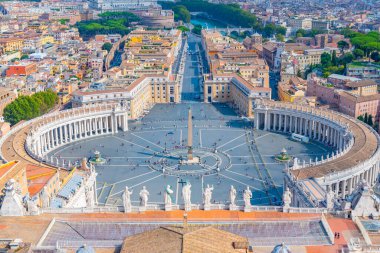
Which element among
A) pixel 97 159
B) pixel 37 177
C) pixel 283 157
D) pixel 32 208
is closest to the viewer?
pixel 32 208

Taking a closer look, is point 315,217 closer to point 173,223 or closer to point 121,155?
point 173,223

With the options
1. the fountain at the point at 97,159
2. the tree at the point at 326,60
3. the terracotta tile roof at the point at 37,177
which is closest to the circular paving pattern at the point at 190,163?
the fountain at the point at 97,159

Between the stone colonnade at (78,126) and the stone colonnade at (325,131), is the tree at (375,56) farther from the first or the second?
the stone colonnade at (78,126)

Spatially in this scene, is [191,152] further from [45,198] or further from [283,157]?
[45,198]

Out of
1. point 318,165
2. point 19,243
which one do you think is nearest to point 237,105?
point 318,165

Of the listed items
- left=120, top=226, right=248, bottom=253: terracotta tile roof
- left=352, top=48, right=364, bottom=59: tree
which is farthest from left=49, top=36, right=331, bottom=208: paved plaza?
left=352, top=48, right=364, bottom=59: tree

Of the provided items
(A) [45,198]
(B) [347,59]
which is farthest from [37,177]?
(B) [347,59]
